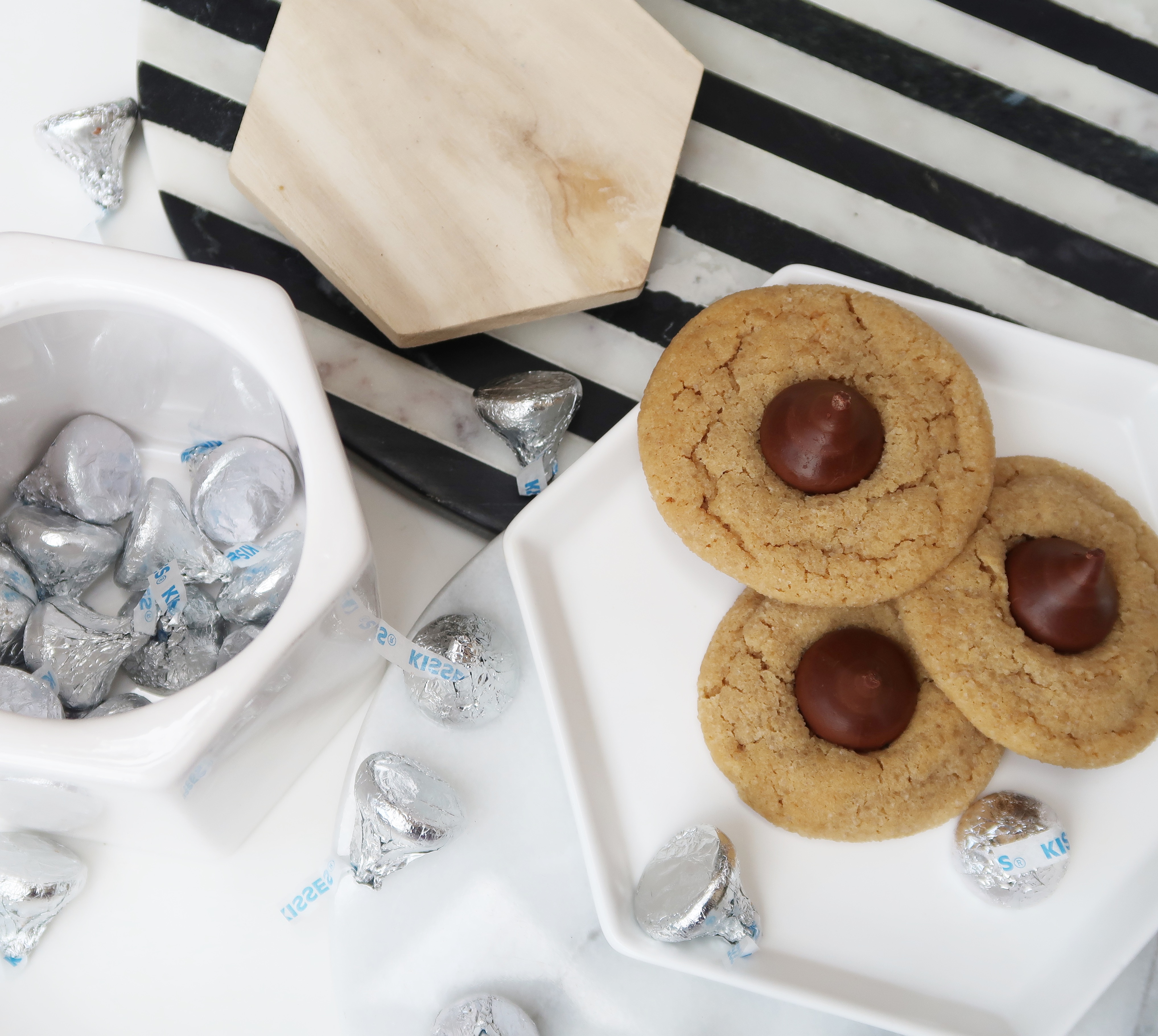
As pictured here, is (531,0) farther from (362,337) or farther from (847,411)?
(847,411)

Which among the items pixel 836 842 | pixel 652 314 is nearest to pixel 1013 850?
pixel 836 842

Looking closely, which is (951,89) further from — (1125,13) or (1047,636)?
(1047,636)

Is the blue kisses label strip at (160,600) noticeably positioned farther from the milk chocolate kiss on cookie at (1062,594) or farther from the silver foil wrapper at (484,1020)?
the milk chocolate kiss on cookie at (1062,594)

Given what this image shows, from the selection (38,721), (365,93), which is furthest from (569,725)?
(365,93)

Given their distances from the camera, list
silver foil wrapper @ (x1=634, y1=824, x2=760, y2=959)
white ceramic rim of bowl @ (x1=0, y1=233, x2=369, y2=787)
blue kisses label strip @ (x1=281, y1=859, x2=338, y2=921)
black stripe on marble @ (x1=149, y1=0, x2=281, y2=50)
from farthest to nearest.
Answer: black stripe on marble @ (x1=149, y1=0, x2=281, y2=50) < blue kisses label strip @ (x1=281, y1=859, x2=338, y2=921) < silver foil wrapper @ (x1=634, y1=824, x2=760, y2=959) < white ceramic rim of bowl @ (x1=0, y1=233, x2=369, y2=787)

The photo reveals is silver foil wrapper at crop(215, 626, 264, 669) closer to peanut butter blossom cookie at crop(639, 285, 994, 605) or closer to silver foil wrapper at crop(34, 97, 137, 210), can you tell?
peanut butter blossom cookie at crop(639, 285, 994, 605)

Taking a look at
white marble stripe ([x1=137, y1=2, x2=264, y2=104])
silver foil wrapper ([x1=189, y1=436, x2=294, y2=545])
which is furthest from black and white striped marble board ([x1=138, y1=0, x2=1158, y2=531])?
silver foil wrapper ([x1=189, y1=436, x2=294, y2=545])
